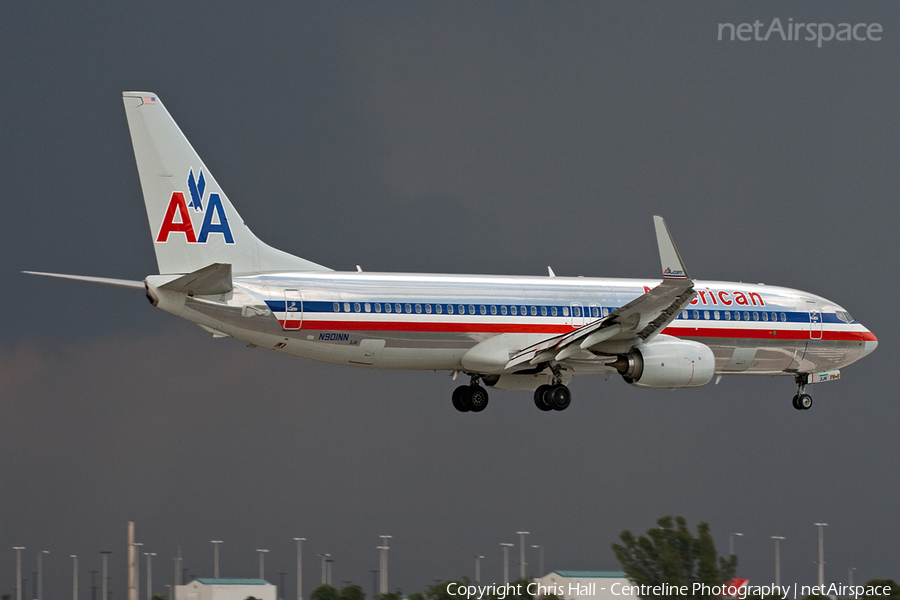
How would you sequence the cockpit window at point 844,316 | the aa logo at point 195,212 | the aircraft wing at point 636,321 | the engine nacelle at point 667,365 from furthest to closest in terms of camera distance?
the cockpit window at point 844,316 → the engine nacelle at point 667,365 → the aa logo at point 195,212 → the aircraft wing at point 636,321

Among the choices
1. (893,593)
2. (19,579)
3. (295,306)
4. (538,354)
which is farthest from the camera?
(19,579)

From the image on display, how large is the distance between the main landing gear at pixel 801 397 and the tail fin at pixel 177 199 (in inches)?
794

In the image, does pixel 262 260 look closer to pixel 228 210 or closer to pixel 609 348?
pixel 228 210

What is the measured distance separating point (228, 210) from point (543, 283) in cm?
1025

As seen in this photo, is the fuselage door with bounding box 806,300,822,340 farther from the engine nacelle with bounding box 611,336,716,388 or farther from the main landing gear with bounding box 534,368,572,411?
the main landing gear with bounding box 534,368,572,411

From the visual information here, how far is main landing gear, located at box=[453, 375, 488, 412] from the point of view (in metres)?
46.2

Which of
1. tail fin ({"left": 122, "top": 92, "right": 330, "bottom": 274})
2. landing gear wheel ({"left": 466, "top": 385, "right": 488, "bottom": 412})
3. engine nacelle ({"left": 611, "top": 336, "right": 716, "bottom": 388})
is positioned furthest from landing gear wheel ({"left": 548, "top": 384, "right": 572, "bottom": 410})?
tail fin ({"left": 122, "top": 92, "right": 330, "bottom": 274})

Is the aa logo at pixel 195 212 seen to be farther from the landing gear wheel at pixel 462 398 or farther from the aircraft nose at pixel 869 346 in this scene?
the aircraft nose at pixel 869 346

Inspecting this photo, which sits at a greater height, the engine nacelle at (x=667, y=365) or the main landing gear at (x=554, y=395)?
the engine nacelle at (x=667, y=365)

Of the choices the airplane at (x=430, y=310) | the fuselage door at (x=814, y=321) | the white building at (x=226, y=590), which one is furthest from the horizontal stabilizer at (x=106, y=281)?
the white building at (x=226, y=590)

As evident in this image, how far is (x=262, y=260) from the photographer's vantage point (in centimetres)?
4044

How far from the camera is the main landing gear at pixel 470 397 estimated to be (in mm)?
46219

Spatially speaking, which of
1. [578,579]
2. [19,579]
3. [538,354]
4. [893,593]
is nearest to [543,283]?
[538,354]

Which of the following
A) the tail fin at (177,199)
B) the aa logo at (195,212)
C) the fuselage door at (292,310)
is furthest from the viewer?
the aa logo at (195,212)
